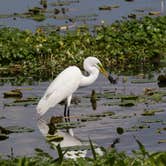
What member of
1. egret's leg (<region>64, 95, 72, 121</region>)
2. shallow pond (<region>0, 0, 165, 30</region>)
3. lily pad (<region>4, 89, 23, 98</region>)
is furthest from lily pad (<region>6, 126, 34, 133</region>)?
shallow pond (<region>0, 0, 165, 30</region>)

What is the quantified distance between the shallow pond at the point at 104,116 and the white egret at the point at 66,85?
20cm

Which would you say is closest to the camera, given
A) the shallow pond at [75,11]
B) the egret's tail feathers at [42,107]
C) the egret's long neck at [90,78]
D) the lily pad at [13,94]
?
the egret's tail feathers at [42,107]

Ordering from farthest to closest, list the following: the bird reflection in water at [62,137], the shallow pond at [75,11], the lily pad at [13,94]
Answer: the shallow pond at [75,11]
the lily pad at [13,94]
the bird reflection in water at [62,137]

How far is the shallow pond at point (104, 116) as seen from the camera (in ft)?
37.4

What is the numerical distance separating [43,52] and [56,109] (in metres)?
2.77

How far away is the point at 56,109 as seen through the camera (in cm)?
1425

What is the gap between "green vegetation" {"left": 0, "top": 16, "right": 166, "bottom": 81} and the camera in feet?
54.2

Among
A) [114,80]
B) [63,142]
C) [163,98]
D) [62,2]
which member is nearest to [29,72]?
[114,80]

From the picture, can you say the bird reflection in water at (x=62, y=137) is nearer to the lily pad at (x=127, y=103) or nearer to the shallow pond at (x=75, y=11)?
the lily pad at (x=127, y=103)

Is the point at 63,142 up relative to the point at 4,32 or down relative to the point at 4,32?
down

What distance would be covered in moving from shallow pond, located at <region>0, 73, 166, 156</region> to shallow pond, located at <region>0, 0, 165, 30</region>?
19.8 ft

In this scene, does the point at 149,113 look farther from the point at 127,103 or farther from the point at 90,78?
the point at 90,78

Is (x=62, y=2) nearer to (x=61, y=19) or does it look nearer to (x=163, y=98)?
(x=61, y=19)

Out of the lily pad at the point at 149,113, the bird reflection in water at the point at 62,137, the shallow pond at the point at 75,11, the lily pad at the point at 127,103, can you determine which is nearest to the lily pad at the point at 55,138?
the bird reflection in water at the point at 62,137
